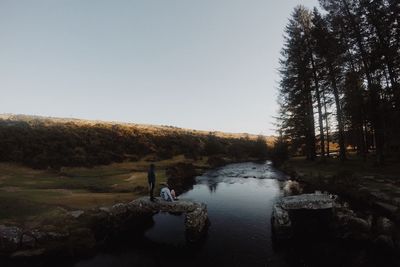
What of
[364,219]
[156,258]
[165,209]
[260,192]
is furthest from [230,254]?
[260,192]

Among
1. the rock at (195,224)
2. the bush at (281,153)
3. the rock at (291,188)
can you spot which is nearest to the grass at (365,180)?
the rock at (291,188)

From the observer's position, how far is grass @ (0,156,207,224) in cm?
2052

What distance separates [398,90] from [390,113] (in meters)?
2.26

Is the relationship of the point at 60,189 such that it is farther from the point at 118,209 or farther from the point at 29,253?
the point at 29,253

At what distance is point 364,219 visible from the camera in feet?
58.5

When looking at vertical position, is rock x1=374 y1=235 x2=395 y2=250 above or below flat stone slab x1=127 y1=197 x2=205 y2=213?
below

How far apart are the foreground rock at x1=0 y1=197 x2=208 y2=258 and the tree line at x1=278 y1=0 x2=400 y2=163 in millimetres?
20539

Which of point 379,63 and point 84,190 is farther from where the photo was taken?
point 379,63

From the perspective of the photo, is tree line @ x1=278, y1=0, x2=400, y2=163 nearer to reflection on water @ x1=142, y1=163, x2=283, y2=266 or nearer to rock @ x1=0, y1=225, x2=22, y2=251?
reflection on water @ x1=142, y1=163, x2=283, y2=266

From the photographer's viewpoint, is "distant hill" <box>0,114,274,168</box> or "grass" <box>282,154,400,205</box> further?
"distant hill" <box>0,114,274,168</box>

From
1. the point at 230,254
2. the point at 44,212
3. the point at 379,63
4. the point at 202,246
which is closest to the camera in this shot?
the point at 230,254

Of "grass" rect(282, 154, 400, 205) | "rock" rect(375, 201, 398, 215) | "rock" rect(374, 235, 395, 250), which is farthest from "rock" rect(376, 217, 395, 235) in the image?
"grass" rect(282, 154, 400, 205)

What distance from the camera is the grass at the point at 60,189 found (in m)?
20.5

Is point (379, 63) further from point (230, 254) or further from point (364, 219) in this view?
point (230, 254)
